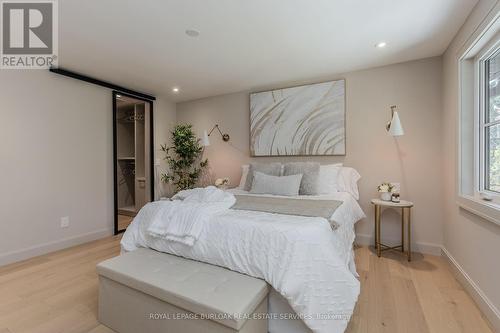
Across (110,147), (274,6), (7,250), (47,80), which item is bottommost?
(7,250)

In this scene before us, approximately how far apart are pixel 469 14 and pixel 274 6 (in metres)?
1.60

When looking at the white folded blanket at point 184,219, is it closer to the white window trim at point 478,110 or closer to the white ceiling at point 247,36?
the white ceiling at point 247,36

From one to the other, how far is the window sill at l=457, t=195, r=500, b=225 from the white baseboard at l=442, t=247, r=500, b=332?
1.86ft

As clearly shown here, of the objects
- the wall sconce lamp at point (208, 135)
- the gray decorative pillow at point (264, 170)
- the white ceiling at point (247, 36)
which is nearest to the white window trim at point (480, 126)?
the white ceiling at point (247, 36)

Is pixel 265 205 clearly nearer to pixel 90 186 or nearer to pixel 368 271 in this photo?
pixel 368 271

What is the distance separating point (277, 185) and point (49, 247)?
2891 millimetres

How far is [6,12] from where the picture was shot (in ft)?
6.30

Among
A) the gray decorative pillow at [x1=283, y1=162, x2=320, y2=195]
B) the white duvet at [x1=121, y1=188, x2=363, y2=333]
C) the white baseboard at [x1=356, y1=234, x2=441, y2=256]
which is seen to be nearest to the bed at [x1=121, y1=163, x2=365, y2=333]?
the white duvet at [x1=121, y1=188, x2=363, y2=333]

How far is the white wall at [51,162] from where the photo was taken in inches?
104

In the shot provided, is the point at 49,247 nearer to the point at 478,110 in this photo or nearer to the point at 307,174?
the point at 307,174

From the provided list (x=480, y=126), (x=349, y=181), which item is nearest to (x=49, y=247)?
(x=349, y=181)

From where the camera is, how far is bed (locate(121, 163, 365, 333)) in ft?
4.43

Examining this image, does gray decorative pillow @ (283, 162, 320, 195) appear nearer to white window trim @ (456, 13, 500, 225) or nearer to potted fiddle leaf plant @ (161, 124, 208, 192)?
white window trim @ (456, 13, 500, 225)

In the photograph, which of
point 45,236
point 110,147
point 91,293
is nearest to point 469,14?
point 91,293
